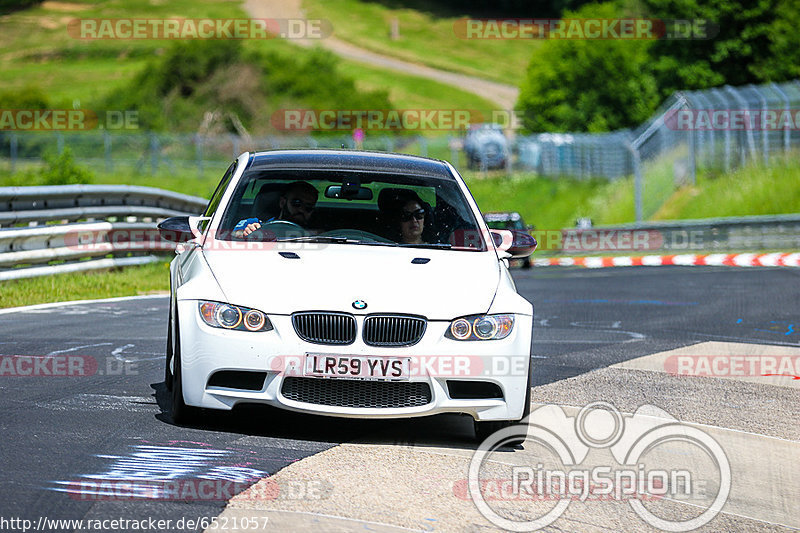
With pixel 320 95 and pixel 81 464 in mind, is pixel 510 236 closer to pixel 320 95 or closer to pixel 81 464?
pixel 81 464

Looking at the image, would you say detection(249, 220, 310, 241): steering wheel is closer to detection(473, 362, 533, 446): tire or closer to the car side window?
the car side window

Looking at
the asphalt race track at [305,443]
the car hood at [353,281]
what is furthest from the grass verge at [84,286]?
the car hood at [353,281]

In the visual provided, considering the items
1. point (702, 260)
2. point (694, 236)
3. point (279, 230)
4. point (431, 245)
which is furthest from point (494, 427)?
point (694, 236)

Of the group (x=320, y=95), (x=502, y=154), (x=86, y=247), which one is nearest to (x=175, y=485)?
(x=86, y=247)

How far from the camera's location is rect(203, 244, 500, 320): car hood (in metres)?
6.64

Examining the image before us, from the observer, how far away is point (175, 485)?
18.2 ft

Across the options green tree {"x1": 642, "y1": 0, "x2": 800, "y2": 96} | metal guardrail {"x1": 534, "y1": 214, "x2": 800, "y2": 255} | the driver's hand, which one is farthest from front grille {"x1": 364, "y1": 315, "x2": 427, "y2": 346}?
green tree {"x1": 642, "y1": 0, "x2": 800, "y2": 96}

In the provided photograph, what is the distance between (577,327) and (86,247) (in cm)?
645

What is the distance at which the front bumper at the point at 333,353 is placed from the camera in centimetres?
654

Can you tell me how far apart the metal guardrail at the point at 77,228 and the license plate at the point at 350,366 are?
859cm

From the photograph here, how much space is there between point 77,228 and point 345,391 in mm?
10091

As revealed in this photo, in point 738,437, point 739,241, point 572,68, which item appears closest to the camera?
point 738,437

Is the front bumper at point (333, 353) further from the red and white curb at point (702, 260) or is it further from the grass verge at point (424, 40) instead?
the grass verge at point (424, 40)

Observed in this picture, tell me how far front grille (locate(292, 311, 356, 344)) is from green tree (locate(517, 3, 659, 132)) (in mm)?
55037
